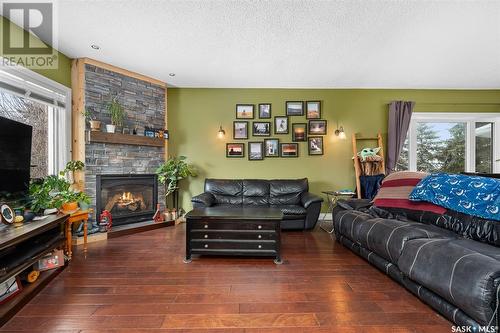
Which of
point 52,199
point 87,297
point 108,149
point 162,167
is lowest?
point 87,297

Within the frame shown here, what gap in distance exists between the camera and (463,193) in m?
2.04

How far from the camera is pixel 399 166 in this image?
4711 millimetres

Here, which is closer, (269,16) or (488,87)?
(269,16)

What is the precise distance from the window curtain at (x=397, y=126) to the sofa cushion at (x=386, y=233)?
2.44 metres

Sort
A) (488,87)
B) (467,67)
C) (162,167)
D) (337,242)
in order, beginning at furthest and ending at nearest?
1. (488,87)
2. (162,167)
3. (467,67)
4. (337,242)

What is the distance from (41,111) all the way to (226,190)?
9.61 feet

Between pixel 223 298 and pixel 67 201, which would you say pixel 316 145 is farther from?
pixel 67 201

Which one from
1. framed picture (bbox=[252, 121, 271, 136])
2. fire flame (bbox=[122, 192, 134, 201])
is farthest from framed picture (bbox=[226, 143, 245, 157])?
fire flame (bbox=[122, 192, 134, 201])

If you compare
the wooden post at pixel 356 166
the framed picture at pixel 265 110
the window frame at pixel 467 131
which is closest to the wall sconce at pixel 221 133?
the framed picture at pixel 265 110

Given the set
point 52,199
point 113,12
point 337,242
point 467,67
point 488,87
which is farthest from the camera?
point 488,87

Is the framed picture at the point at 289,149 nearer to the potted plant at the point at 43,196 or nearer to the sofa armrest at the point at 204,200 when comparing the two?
the sofa armrest at the point at 204,200

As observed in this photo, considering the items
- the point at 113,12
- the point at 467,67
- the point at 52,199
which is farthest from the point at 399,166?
the point at 52,199

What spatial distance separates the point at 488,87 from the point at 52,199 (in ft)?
24.6

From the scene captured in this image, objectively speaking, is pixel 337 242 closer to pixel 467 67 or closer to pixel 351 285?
pixel 351 285
